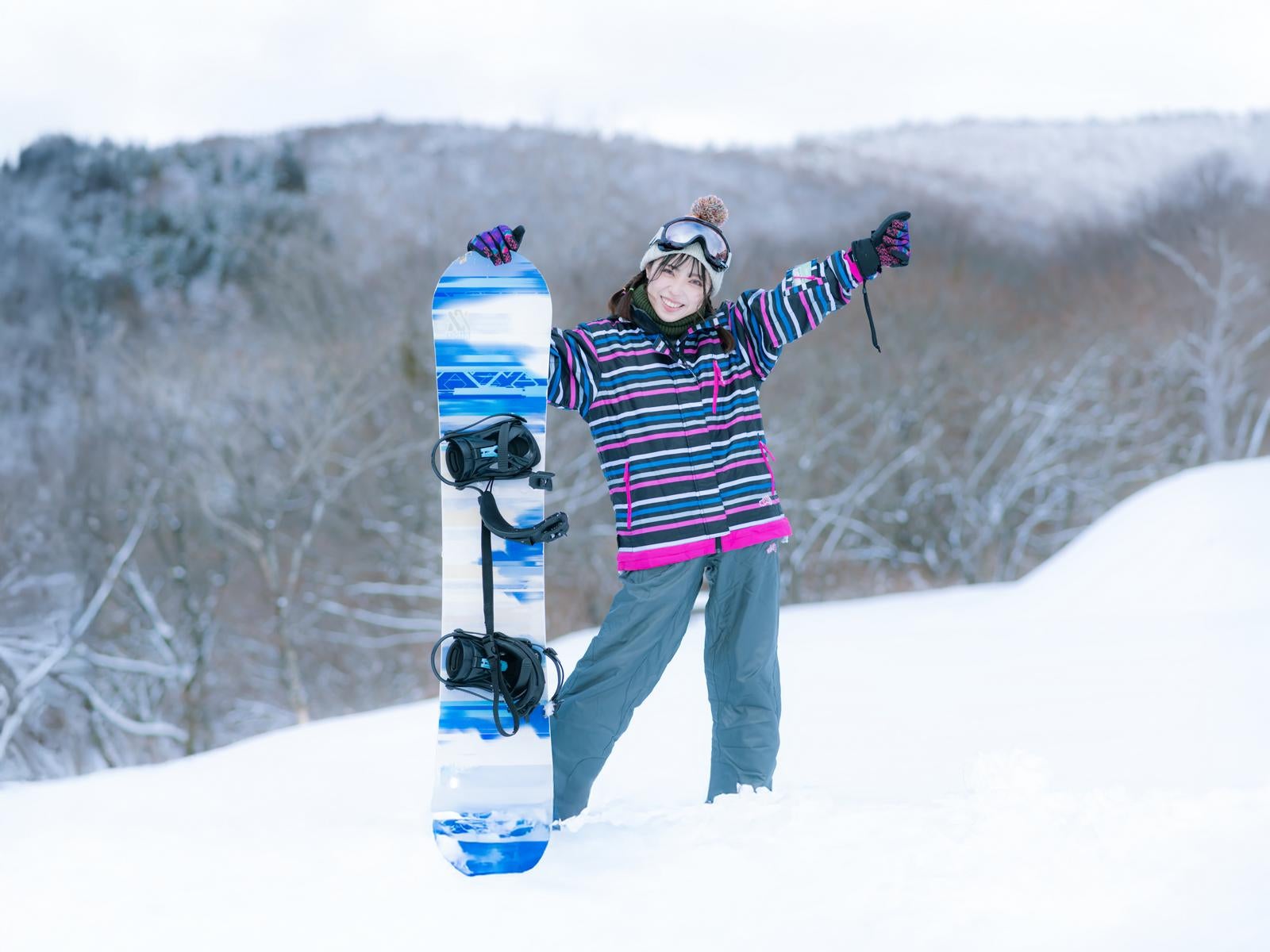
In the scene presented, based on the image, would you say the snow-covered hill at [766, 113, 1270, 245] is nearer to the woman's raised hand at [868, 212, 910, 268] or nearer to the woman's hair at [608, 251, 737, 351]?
the woman's raised hand at [868, 212, 910, 268]

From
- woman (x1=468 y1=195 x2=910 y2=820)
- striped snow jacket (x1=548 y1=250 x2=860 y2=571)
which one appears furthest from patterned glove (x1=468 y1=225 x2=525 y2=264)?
striped snow jacket (x1=548 y1=250 x2=860 y2=571)

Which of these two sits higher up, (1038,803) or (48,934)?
(1038,803)

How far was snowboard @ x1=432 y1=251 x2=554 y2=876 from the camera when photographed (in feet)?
6.16

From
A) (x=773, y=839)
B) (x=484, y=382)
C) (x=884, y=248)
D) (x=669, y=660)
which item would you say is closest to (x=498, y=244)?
(x=484, y=382)

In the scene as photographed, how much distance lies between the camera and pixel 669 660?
6.66 ft

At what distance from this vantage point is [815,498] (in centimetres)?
1939

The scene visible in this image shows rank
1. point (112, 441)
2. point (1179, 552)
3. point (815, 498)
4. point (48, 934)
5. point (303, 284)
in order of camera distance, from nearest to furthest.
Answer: point (48, 934) → point (1179, 552) → point (112, 441) → point (815, 498) → point (303, 284)

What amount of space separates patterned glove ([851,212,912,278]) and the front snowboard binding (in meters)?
0.82

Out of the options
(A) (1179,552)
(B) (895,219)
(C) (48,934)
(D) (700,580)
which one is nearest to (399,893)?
(C) (48,934)

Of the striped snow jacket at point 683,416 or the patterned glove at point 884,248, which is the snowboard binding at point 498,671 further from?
the patterned glove at point 884,248

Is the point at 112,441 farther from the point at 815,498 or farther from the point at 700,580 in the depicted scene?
the point at 700,580

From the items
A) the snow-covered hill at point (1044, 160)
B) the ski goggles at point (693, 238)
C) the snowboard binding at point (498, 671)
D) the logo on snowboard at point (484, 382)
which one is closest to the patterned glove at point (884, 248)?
the ski goggles at point (693, 238)

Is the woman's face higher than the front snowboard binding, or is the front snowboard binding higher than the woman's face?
the woman's face

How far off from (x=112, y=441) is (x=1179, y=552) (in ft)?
58.5
